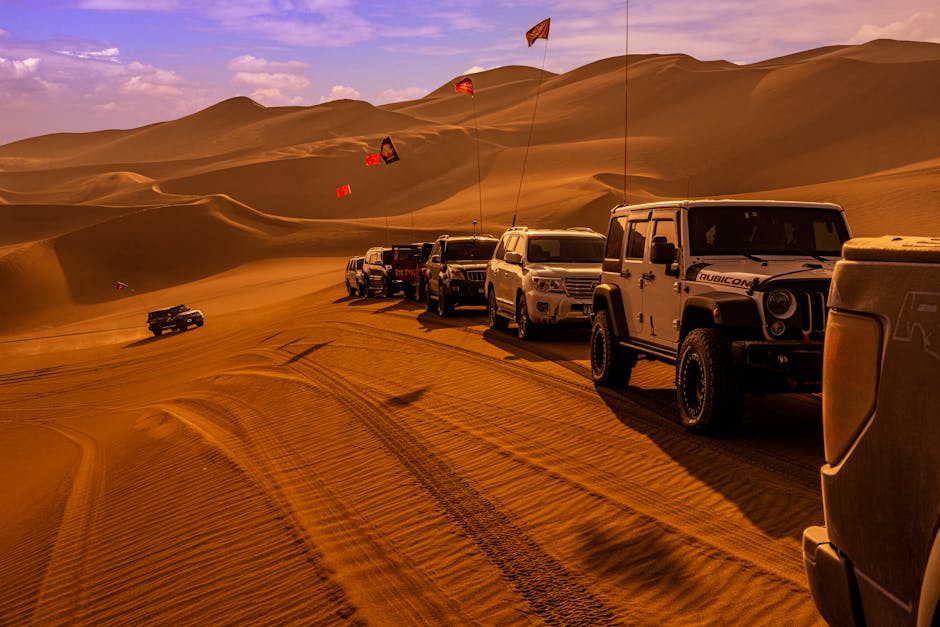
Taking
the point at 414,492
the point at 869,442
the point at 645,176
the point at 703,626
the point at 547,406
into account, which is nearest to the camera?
the point at 869,442

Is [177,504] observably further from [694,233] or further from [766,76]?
[766,76]

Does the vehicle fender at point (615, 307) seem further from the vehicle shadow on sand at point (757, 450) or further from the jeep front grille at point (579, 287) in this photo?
the jeep front grille at point (579, 287)

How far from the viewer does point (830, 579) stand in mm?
3041

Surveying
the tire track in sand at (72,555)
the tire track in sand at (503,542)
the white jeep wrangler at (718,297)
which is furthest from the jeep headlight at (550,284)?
the tire track in sand at (72,555)

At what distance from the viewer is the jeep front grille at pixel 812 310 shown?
7750mm

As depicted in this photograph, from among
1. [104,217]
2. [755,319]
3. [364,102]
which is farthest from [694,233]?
[364,102]

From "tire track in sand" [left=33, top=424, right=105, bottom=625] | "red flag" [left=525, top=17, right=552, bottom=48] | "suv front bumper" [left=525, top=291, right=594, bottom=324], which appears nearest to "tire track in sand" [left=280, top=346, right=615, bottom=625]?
"tire track in sand" [left=33, top=424, right=105, bottom=625]

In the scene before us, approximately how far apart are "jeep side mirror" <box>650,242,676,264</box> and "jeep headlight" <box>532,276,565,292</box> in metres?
6.47

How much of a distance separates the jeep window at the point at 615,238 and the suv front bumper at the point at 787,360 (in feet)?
11.6

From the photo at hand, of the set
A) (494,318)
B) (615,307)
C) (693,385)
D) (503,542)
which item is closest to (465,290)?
(494,318)

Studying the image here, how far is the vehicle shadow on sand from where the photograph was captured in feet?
20.8

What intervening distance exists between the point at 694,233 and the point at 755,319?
1.69 metres

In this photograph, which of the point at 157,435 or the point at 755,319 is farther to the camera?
the point at 157,435

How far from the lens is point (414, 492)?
7.32 meters
